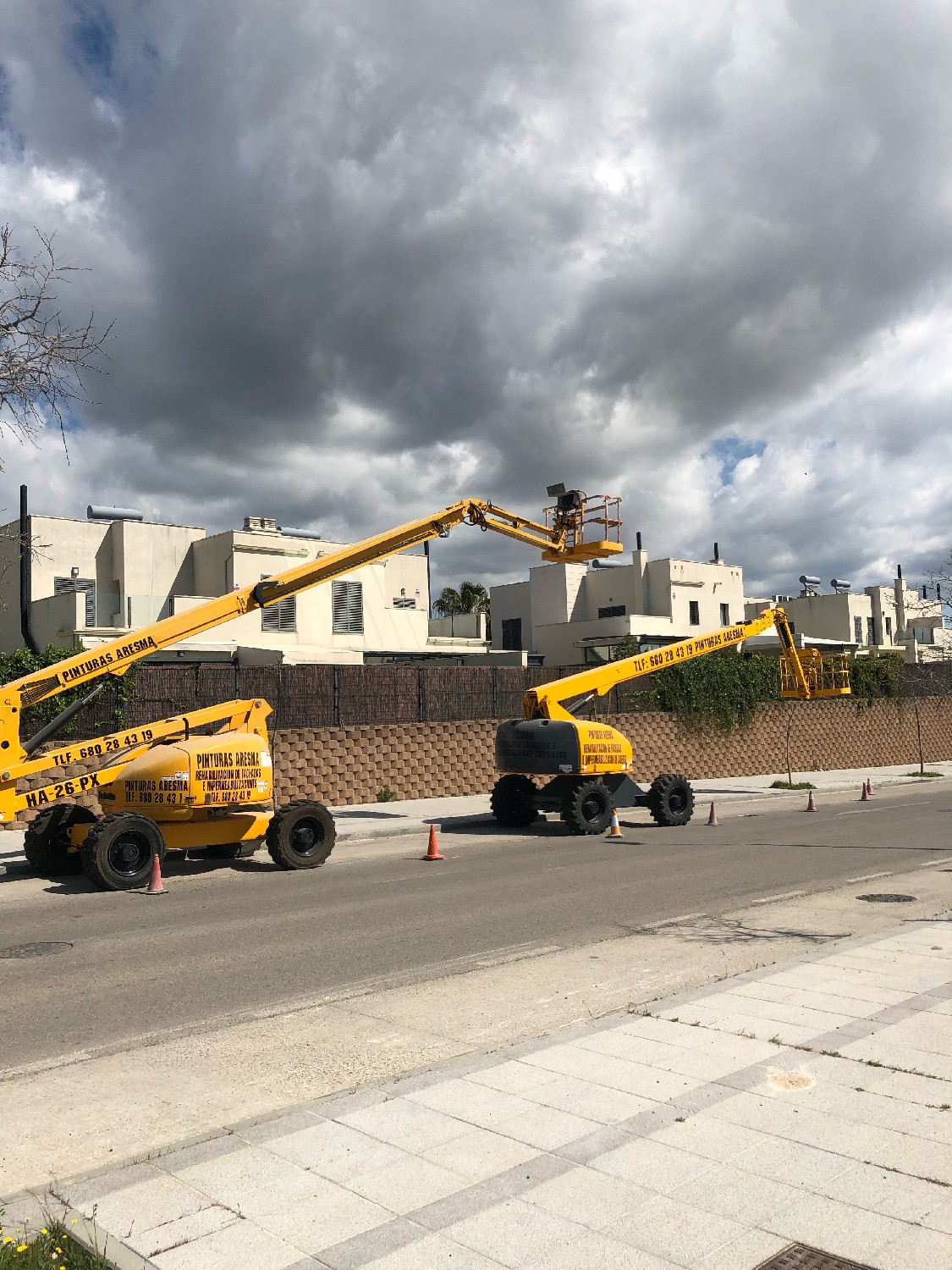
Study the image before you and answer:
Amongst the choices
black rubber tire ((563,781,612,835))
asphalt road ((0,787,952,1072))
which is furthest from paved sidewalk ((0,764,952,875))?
black rubber tire ((563,781,612,835))

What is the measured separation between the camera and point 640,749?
96.9ft

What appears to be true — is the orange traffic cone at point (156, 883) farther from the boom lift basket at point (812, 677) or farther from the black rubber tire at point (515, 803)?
the boom lift basket at point (812, 677)

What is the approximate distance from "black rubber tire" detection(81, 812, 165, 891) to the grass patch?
8.89m

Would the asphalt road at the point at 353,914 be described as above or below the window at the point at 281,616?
below

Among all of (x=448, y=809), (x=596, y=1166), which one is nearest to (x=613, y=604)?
(x=448, y=809)

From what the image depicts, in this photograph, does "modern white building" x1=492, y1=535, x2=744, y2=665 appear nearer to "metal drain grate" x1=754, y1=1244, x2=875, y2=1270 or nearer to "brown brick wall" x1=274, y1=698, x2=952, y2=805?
"brown brick wall" x1=274, y1=698, x2=952, y2=805

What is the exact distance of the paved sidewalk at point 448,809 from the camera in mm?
17812

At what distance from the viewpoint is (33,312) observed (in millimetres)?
6844

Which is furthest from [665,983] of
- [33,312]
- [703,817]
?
[703,817]

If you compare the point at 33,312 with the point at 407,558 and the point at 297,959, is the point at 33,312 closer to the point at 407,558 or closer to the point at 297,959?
the point at 297,959

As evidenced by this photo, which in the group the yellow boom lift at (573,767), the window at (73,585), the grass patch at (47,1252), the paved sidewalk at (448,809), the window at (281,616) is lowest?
the grass patch at (47,1252)

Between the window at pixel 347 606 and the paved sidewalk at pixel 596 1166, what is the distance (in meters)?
35.5

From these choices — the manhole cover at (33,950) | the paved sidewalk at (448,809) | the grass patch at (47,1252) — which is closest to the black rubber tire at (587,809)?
the paved sidewalk at (448,809)

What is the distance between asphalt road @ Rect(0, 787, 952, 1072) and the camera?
772 cm
